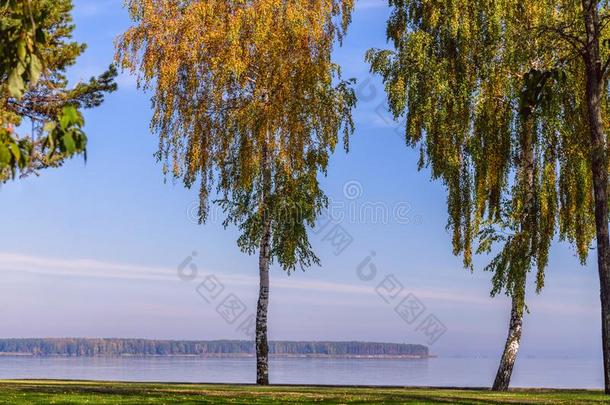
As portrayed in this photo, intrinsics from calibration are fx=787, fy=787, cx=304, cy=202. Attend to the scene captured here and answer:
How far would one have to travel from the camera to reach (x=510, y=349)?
2688 centimetres

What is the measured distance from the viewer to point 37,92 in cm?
2950

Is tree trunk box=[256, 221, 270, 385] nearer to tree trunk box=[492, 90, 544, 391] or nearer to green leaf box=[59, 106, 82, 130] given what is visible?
tree trunk box=[492, 90, 544, 391]

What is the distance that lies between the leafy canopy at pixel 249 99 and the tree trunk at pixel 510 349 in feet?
27.6

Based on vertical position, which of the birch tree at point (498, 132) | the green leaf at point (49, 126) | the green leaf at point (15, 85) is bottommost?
the green leaf at point (49, 126)

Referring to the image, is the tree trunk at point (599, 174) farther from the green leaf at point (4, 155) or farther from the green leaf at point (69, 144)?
the green leaf at point (4, 155)

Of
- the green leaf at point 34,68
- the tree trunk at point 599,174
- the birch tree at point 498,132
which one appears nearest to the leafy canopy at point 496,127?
the birch tree at point 498,132

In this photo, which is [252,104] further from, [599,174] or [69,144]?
[69,144]

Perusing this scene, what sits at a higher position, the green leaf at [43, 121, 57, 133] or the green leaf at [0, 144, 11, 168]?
the green leaf at [43, 121, 57, 133]

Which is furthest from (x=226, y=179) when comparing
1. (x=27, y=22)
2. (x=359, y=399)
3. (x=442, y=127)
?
(x=27, y=22)

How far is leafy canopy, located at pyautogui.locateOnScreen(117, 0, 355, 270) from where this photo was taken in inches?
1153

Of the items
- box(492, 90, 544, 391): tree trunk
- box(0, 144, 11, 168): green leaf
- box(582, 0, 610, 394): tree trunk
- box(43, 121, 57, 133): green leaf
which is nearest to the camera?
box(43, 121, 57, 133): green leaf

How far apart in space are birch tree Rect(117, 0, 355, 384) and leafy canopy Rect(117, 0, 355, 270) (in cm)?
4

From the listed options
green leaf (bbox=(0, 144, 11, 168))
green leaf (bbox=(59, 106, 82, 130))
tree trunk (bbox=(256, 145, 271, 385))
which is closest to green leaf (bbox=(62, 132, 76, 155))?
green leaf (bbox=(59, 106, 82, 130))

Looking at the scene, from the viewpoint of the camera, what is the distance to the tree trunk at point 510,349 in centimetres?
2669
